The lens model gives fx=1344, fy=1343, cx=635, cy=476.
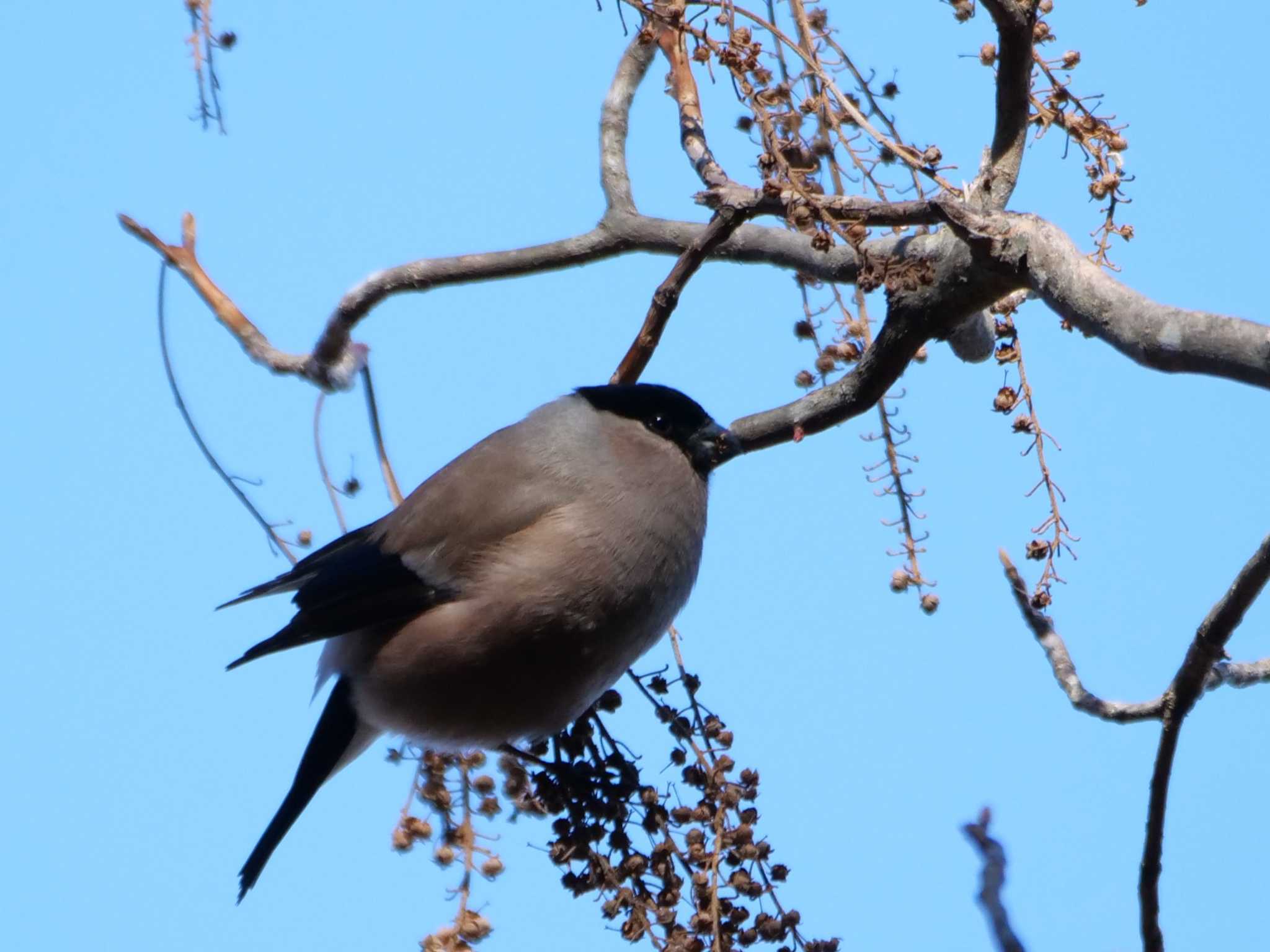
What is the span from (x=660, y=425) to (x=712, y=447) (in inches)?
8.3

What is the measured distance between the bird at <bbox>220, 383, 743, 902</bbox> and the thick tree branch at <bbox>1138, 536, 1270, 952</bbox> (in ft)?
5.02

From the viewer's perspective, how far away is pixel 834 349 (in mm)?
3396

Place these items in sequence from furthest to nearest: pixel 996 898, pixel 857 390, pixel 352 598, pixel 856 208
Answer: pixel 352 598 < pixel 857 390 < pixel 856 208 < pixel 996 898

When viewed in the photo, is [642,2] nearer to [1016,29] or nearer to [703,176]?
[703,176]

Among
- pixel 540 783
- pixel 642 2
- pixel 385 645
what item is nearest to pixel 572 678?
pixel 540 783

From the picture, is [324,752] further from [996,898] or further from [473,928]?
[996,898]

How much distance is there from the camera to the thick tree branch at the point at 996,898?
1533 millimetres

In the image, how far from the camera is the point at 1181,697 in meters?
2.24

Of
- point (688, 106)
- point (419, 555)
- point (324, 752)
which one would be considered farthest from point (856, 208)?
point (324, 752)

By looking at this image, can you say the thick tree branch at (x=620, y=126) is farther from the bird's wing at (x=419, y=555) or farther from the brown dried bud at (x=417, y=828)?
the brown dried bud at (x=417, y=828)

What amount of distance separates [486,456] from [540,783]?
1.05 meters

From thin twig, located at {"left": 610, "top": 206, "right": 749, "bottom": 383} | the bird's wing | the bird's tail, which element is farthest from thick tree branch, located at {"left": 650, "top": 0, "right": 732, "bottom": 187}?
the bird's tail

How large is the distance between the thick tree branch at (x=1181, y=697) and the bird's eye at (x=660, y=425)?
6.16 ft

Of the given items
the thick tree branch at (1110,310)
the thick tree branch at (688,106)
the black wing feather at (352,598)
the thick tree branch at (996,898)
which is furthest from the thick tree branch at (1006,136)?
the black wing feather at (352,598)
